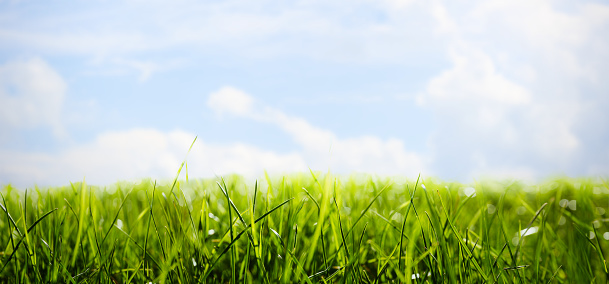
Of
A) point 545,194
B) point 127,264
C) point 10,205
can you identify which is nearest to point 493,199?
point 545,194

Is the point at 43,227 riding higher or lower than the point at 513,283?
higher

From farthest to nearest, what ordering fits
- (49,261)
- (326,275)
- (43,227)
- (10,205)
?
1. (10,205)
2. (43,227)
3. (49,261)
4. (326,275)

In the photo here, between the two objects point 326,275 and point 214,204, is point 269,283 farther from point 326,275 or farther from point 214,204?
point 214,204

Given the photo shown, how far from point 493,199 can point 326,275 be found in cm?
345

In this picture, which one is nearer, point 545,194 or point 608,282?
point 608,282

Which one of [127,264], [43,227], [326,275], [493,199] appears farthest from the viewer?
[493,199]

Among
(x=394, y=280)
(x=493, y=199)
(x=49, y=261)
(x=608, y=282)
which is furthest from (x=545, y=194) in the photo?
(x=49, y=261)

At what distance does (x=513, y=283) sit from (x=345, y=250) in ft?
2.17

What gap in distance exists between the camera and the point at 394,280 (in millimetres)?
1611

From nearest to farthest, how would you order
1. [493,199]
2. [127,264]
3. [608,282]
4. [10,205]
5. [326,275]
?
[326,275]
[608,282]
[127,264]
[10,205]
[493,199]

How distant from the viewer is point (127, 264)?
1887 millimetres

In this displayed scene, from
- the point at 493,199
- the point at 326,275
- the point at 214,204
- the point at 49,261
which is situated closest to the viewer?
the point at 326,275

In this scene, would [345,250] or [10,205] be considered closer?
[345,250]

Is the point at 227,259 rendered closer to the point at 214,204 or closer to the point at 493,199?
the point at 214,204
